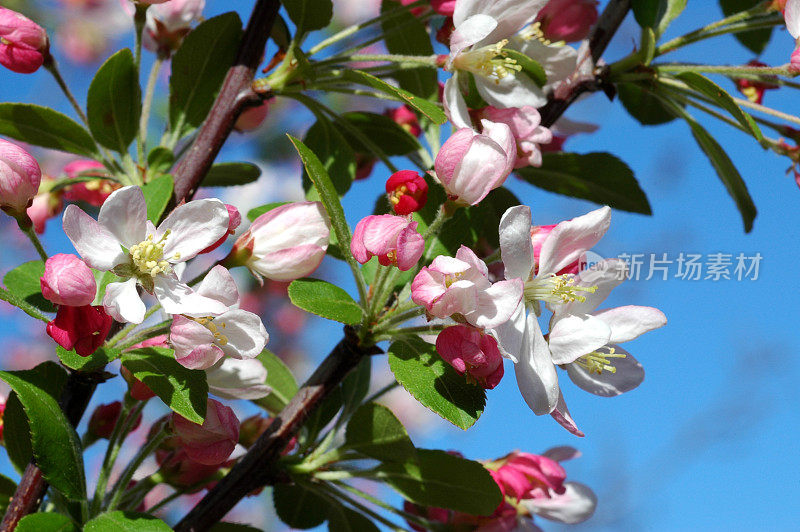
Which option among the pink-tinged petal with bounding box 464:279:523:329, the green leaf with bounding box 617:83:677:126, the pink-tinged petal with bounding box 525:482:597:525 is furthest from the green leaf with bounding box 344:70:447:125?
the pink-tinged petal with bounding box 525:482:597:525

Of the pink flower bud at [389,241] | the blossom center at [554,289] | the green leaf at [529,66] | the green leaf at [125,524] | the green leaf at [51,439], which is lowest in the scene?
the green leaf at [125,524]

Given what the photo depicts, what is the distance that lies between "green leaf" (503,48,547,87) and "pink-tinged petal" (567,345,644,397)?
46 cm

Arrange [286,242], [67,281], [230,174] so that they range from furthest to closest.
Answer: [230,174], [286,242], [67,281]

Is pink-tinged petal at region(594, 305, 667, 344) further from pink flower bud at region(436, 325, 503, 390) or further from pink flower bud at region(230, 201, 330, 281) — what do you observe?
pink flower bud at region(230, 201, 330, 281)

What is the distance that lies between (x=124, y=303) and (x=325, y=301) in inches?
10.1

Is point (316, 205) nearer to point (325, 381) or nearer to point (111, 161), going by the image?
point (325, 381)

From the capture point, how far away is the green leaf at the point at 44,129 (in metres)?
1.29

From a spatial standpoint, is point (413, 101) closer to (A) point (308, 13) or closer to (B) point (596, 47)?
(A) point (308, 13)

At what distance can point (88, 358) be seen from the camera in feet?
3.38

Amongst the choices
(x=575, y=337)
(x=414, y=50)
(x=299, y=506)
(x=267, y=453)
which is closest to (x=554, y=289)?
(x=575, y=337)

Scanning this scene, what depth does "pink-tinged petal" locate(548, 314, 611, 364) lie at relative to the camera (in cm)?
104

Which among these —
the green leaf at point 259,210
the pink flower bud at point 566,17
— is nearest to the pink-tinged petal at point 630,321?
the green leaf at point 259,210

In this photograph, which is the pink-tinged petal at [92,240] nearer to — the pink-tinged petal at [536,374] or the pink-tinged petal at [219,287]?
the pink-tinged petal at [219,287]

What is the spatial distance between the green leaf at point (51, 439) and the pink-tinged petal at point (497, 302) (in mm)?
558
